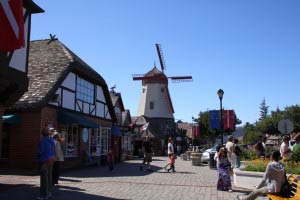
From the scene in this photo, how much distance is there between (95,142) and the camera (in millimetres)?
27047

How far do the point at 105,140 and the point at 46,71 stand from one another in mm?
9585

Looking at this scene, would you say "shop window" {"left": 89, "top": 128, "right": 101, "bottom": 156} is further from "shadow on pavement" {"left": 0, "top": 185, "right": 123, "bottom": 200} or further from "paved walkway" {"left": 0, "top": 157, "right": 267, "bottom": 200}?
"shadow on pavement" {"left": 0, "top": 185, "right": 123, "bottom": 200}

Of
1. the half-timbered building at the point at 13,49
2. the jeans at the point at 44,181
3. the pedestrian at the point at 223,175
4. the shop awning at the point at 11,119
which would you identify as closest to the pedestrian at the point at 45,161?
the jeans at the point at 44,181

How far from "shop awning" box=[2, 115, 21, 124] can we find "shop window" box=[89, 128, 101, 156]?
7.37 meters

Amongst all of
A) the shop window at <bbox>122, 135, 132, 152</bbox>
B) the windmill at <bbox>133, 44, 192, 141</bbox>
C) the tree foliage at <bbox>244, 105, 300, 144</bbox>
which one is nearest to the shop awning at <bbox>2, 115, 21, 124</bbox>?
the shop window at <bbox>122, 135, 132, 152</bbox>

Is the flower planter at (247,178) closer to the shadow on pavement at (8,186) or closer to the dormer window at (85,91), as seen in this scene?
the shadow on pavement at (8,186)

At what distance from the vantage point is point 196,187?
13.8 metres

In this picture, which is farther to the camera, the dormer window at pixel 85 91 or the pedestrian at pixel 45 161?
the dormer window at pixel 85 91

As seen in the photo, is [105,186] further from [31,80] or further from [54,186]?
[31,80]

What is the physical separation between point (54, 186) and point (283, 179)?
7.72 metres

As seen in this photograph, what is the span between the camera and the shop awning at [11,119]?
18.7 metres

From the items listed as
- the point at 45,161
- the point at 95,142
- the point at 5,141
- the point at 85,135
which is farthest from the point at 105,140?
the point at 45,161

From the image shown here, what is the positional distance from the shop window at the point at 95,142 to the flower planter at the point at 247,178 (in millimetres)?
13776

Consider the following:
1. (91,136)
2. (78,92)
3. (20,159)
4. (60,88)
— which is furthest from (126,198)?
(91,136)
